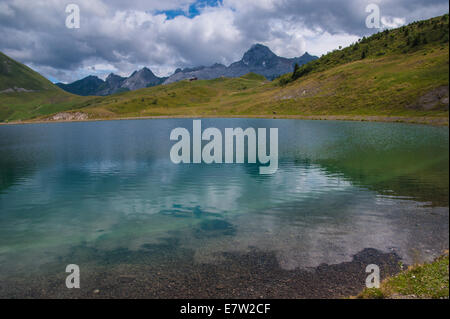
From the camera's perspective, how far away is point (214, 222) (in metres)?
24.2

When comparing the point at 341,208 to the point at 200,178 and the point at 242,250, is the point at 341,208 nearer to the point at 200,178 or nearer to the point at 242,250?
the point at 242,250

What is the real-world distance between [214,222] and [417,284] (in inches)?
611

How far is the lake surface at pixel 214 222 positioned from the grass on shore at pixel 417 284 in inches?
73.3

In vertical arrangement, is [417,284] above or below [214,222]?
above

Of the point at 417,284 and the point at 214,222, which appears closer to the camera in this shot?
the point at 417,284

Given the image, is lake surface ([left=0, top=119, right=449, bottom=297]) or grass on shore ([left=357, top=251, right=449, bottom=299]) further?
lake surface ([left=0, top=119, right=449, bottom=297])

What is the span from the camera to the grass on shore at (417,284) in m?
11.6

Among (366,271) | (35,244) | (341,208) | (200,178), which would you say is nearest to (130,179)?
(200,178)

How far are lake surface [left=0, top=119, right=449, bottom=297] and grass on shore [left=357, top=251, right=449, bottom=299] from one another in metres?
1.86

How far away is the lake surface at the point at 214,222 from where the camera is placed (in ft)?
52.2

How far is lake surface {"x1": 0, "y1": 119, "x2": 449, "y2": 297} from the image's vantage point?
1591cm

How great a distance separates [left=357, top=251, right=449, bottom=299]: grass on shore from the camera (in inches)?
457

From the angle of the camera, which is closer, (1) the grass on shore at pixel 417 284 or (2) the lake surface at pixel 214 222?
(1) the grass on shore at pixel 417 284

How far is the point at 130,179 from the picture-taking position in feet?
131
